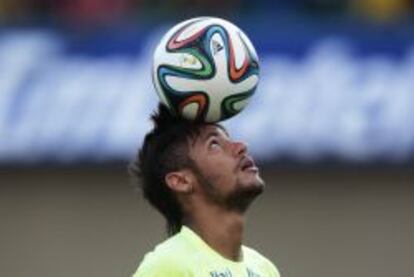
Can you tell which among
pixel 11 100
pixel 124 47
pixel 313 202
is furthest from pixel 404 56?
pixel 11 100

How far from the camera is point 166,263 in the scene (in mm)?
5848

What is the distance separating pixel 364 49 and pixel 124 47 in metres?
1.94

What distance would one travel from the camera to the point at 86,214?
13.2 metres

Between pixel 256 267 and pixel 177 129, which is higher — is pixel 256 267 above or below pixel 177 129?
below

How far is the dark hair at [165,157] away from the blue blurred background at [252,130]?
21.1 ft

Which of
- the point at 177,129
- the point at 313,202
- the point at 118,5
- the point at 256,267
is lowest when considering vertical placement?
the point at 256,267

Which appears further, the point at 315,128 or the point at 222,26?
the point at 315,128

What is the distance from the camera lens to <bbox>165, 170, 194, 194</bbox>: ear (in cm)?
616

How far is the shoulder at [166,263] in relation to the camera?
19.1 ft

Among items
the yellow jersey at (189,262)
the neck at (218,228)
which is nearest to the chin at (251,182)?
the neck at (218,228)

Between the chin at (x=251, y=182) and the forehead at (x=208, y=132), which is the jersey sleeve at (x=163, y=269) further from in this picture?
the forehead at (x=208, y=132)

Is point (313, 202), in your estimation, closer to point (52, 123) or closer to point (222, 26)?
point (52, 123)

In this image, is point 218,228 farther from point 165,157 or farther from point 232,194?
point 165,157

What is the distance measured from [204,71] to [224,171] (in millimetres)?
397
